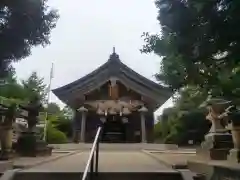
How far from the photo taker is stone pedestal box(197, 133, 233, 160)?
6.91 m

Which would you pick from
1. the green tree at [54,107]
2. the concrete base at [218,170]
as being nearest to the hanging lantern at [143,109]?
the green tree at [54,107]

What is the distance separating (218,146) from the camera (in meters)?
7.12

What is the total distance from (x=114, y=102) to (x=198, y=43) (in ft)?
52.6

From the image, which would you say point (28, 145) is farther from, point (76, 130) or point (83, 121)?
point (76, 130)

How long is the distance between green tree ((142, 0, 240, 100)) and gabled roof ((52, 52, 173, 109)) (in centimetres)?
1419

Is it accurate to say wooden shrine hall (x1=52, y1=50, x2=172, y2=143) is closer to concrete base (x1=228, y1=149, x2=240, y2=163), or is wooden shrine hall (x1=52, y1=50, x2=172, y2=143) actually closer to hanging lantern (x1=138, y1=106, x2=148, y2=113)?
hanging lantern (x1=138, y1=106, x2=148, y2=113)

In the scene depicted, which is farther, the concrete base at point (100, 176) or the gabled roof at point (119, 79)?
the gabled roof at point (119, 79)

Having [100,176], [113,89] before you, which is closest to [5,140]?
[100,176]

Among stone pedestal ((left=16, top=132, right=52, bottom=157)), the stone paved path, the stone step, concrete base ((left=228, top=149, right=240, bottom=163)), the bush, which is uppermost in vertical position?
the bush

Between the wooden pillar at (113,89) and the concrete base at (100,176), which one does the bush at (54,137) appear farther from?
the concrete base at (100,176)

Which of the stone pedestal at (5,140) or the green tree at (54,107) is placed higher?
the green tree at (54,107)

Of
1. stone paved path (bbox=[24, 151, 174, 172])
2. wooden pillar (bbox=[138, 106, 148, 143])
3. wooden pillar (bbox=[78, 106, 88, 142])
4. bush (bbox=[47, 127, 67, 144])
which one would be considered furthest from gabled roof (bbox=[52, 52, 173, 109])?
stone paved path (bbox=[24, 151, 174, 172])

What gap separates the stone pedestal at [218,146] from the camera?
6.91 meters

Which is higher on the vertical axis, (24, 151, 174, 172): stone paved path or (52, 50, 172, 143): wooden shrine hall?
(52, 50, 172, 143): wooden shrine hall
